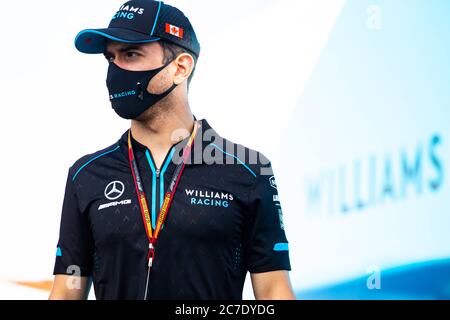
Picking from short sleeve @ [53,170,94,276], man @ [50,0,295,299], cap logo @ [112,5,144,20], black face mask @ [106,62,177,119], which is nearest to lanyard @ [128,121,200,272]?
man @ [50,0,295,299]

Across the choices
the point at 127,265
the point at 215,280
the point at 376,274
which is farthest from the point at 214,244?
the point at 376,274

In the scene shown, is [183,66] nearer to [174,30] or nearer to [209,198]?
[174,30]

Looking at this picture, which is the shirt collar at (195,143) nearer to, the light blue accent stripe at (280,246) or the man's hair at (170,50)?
the man's hair at (170,50)

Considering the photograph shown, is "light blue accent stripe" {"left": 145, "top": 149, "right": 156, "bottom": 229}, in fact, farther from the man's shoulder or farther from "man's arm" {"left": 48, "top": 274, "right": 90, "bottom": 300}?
"man's arm" {"left": 48, "top": 274, "right": 90, "bottom": 300}

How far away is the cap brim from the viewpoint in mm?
3270

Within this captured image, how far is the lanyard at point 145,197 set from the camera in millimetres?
3084

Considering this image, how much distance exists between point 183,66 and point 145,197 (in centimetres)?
60

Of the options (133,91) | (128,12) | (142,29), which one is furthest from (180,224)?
(128,12)

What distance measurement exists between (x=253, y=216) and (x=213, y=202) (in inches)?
6.8

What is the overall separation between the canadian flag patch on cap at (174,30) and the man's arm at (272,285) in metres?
1.03

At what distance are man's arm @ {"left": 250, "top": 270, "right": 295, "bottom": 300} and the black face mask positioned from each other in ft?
2.64

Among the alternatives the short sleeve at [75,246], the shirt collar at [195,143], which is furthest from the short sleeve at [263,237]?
the short sleeve at [75,246]

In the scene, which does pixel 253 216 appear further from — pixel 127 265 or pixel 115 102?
pixel 115 102

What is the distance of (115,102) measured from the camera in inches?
135
